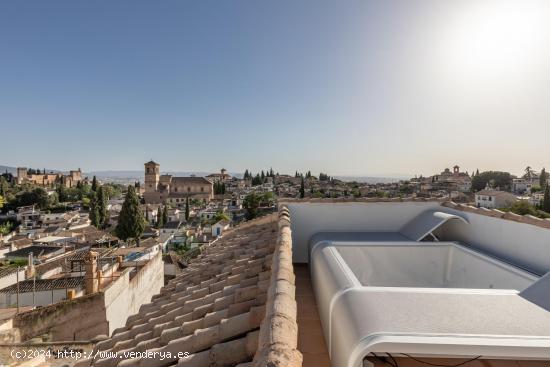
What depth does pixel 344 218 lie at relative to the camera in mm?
3906

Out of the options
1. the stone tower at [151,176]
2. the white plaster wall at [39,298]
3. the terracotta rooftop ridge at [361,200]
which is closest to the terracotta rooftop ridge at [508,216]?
the terracotta rooftop ridge at [361,200]

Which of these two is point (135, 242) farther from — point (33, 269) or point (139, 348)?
point (139, 348)

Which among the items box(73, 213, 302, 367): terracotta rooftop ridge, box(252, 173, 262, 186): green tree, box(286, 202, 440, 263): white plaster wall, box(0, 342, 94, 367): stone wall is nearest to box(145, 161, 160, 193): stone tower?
box(252, 173, 262, 186): green tree

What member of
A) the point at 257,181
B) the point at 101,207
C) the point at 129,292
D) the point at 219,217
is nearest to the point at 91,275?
the point at 129,292

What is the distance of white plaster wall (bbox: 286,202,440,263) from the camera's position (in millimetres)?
3885

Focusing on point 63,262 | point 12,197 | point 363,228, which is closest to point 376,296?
point 363,228

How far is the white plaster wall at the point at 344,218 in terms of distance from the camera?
3.88 metres

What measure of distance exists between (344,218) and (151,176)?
6349 cm

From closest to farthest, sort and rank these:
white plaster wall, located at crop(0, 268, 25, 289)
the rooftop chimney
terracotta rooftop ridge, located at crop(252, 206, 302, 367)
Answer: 1. terracotta rooftop ridge, located at crop(252, 206, 302, 367)
2. the rooftop chimney
3. white plaster wall, located at crop(0, 268, 25, 289)

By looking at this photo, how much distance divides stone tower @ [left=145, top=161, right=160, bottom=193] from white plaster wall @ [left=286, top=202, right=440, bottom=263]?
6272 centimetres

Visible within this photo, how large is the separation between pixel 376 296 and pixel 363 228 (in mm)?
2597

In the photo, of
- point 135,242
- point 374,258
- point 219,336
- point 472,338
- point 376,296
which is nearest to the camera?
point 472,338

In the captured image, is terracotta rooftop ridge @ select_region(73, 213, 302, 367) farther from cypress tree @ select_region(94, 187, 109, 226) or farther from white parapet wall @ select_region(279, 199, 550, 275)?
cypress tree @ select_region(94, 187, 109, 226)

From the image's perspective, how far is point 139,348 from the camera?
1.86 meters
